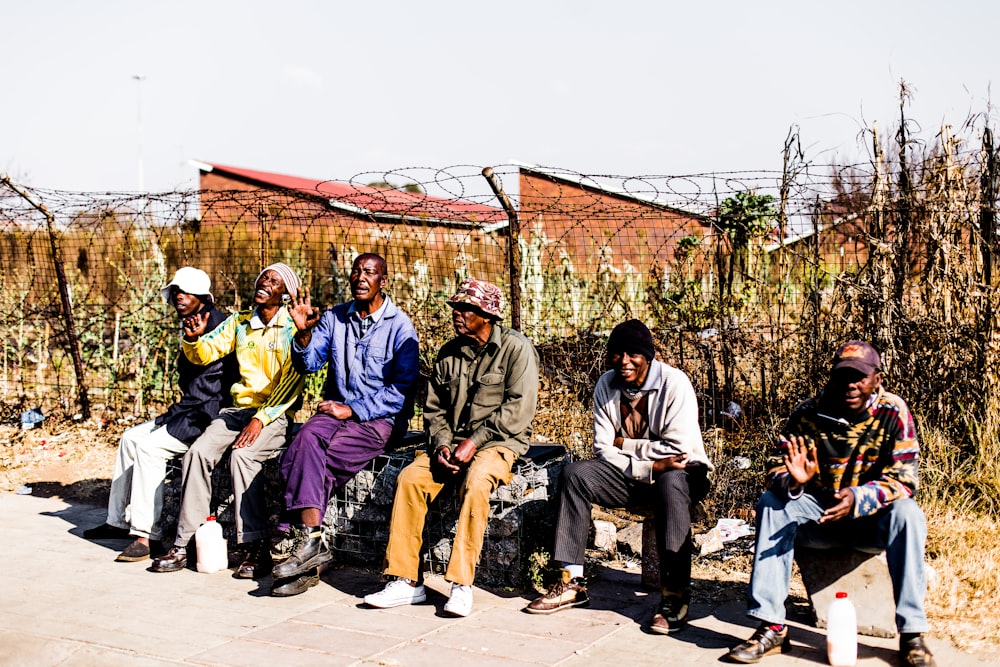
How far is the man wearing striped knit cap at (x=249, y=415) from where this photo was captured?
6.15 metres

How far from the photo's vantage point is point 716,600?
17.7ft

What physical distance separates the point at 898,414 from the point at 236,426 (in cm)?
393

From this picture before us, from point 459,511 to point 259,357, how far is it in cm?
186

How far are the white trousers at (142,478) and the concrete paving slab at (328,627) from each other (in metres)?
0.34

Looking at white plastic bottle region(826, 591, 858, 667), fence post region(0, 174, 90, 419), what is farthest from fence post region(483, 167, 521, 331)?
fence post region(0, 174, 90, 419)

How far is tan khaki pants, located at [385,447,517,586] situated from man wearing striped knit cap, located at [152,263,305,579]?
107cm

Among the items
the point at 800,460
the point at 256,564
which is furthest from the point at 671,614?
the point at 256,564

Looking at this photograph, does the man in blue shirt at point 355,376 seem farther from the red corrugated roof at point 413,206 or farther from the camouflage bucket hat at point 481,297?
the red corrugated roof at point 413,206

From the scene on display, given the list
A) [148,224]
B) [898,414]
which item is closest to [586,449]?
[898,414]

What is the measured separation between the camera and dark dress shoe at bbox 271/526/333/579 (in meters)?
5.58

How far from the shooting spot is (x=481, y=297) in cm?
575

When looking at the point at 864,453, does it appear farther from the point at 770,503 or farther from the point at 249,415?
the point at 249,415

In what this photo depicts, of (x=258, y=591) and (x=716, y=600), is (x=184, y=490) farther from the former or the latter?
(x=716, y=600)

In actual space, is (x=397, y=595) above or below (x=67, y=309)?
below
